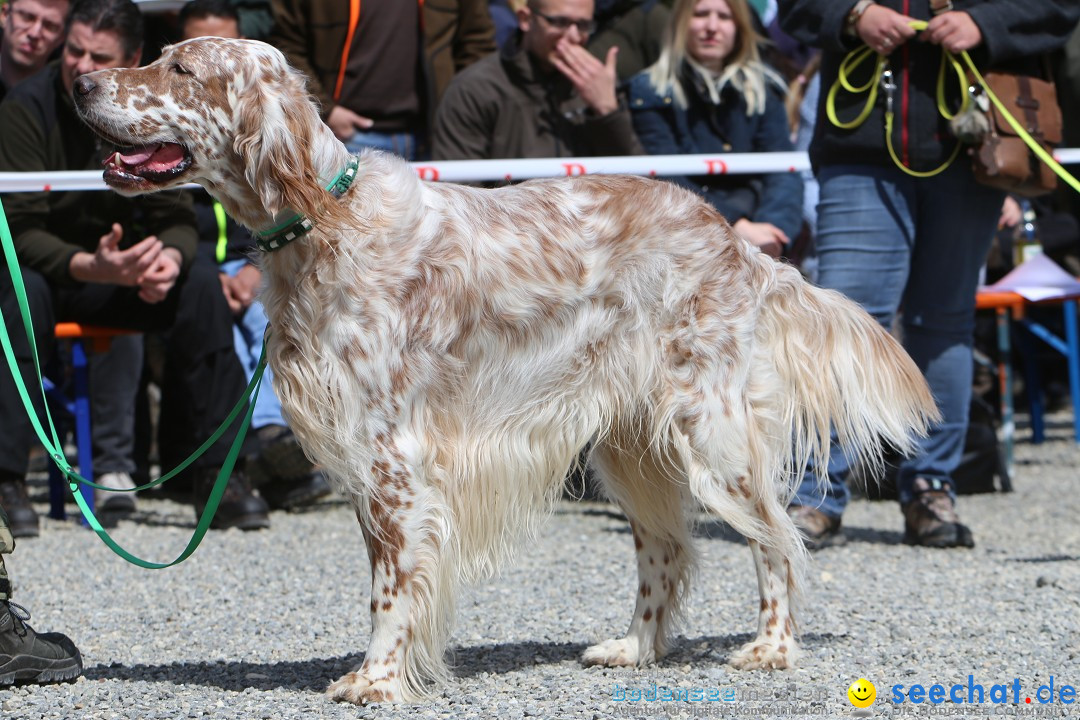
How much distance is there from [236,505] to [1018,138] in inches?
139

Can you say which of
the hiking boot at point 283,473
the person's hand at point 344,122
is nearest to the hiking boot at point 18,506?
the hiking boot at point 283,473

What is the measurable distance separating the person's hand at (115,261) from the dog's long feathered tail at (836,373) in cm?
312

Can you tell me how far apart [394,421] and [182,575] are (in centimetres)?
207

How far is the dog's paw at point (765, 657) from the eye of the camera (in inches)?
150

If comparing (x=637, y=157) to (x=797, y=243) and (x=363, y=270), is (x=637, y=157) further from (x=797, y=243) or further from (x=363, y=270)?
(x=363, y=270)

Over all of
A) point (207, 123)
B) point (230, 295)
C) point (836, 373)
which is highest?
point (207, 123)

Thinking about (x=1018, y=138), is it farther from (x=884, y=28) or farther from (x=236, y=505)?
(x=236, y=505)

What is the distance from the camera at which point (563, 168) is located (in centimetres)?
633

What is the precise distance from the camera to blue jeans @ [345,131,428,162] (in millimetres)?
6777

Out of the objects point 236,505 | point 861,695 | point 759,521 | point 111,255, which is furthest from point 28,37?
point 861,695

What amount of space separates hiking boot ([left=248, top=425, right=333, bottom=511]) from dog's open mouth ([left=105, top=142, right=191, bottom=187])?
3.13 m

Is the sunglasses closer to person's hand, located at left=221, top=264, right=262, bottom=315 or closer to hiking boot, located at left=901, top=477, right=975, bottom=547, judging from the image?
person's hand, located at left=221, top=264, right=262, bottom=315

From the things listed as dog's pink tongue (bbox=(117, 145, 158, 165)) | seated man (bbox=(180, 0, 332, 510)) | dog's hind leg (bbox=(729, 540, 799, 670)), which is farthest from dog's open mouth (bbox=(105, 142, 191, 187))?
seated man (bbox=(180, 0, 332, 510))

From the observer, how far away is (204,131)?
3514mm
